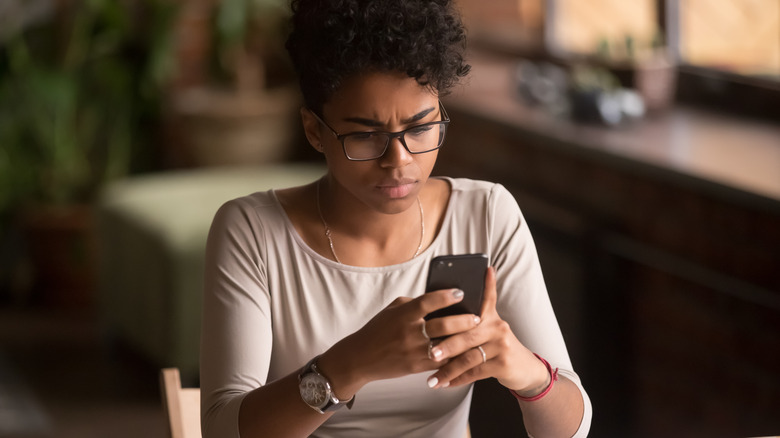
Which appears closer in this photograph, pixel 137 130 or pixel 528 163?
pixel 528 163

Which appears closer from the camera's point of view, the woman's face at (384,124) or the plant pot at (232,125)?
the woman's face at (384,124)

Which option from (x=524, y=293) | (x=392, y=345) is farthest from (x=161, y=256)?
(x=392, y=345)

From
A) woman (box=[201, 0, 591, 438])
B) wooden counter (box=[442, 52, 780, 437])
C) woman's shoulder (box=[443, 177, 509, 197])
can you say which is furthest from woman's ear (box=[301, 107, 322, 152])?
wooden counter (box=[442, 52, 780, 437])

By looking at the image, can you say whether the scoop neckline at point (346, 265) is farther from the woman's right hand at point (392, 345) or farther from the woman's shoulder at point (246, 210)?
the woman's right hand at point (392, 345)

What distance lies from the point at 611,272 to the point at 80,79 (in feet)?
8.25

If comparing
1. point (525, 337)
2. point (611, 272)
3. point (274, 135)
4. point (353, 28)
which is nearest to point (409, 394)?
point (525, 337)

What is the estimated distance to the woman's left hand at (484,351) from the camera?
106cm

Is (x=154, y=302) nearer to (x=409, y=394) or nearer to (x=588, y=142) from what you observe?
(x=588, y=142)

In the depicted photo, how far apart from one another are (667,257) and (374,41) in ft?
4.84

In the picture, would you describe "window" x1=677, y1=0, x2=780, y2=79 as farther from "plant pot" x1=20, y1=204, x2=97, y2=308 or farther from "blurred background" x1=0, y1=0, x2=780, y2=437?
"plant pot" x1=20, y1=204, x2=97, y2=308

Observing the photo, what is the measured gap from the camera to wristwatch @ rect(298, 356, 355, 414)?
1.13 m

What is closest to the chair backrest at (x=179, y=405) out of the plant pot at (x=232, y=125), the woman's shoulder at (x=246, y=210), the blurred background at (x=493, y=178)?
the woman's shoulder at (x=246, y=210)

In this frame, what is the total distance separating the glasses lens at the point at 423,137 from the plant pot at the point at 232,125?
297 centimetres

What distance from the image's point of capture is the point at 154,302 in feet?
10.3
